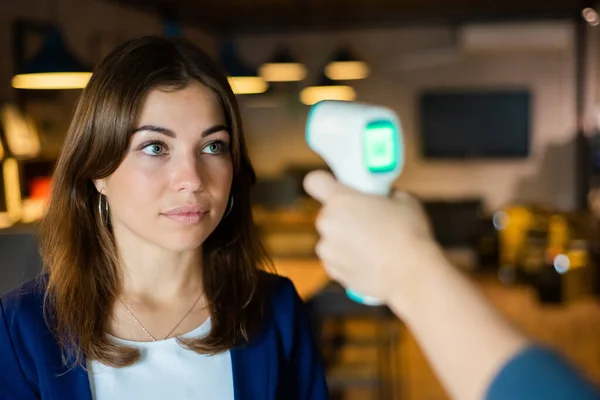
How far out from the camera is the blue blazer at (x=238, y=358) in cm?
143

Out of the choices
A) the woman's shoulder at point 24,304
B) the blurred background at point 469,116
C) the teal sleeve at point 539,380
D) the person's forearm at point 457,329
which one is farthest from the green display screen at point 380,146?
the blurred background at point 469,116

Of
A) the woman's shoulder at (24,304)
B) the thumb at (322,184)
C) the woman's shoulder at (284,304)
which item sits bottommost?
the woman's shoulder at (284,304)

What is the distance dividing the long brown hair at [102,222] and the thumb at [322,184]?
78 cm

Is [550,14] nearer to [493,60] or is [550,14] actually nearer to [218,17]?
[493,60]

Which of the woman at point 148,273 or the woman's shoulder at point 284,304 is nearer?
the woman at point 148,273

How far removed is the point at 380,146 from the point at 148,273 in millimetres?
972

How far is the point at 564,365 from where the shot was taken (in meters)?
0.59

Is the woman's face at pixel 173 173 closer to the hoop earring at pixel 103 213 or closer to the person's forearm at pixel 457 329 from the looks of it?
the hoop earring at pixel 103 213

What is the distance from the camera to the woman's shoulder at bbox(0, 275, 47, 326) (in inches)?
58.5

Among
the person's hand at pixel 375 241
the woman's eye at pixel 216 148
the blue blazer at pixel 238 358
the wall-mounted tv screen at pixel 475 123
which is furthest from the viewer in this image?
the wall-mounted tv screen at pixel 475 123

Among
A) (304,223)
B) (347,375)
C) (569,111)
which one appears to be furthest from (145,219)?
(569,111)

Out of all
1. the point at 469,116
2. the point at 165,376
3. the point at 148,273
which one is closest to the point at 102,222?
the point at 148,273

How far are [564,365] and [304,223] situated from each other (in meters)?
7.76

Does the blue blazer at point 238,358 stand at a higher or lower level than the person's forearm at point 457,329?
lower
